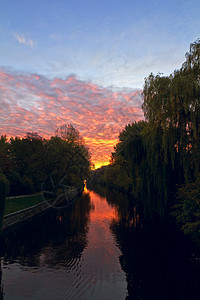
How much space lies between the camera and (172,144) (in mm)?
15680

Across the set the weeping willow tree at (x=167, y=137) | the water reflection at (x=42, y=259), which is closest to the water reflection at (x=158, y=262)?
the weeping willow tree at (x=167, y=137)

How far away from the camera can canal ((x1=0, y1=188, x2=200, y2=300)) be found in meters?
9.48

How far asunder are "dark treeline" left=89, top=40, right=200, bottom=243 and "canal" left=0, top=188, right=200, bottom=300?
224 cm

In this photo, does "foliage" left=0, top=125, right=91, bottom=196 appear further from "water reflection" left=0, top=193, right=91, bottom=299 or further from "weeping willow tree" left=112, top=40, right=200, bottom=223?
"weeping willow tree" left=112, top=40, right=200, bottom=223

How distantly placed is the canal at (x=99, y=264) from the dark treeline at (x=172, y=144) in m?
2.24

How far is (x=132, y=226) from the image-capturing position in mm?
21578

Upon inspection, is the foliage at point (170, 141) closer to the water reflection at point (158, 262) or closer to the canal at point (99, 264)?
the water reflection at point (158, 262)

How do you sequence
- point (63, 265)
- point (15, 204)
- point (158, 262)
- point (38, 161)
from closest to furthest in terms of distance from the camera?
1. point (63, 265)
2. point (158, 262)
3. point (15, 204)
4. point (38, 161)

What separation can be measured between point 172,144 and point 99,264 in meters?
9.51

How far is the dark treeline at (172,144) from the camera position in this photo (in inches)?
550

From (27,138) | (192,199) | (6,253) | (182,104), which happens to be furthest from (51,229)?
(27,138)

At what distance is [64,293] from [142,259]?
569cm

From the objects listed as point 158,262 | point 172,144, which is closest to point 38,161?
point 172,144

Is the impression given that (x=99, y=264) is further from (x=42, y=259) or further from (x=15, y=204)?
(x=15, y=204)
